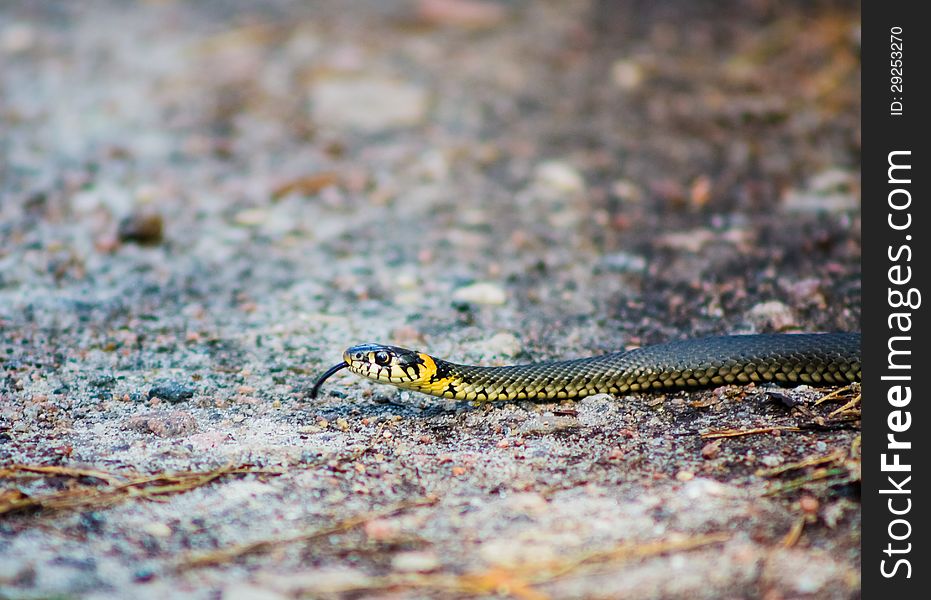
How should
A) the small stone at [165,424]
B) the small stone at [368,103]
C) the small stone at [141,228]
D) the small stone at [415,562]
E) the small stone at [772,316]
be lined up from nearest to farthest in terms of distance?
the small stone at [415,562] < the small stone at [165,424] < the small stone at [772,316] < the small stone at [141,228] < the small stone at [368,103]

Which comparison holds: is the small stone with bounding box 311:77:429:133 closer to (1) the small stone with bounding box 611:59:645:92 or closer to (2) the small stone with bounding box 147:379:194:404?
(1) the small stone with bounding box 611:59:645:92

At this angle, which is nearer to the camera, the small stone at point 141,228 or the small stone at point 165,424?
the small stone at point 165,424

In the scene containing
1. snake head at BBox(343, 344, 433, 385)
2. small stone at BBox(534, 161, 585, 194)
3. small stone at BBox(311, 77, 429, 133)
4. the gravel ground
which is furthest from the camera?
small stone at BBox(311, 77, 429, 133)

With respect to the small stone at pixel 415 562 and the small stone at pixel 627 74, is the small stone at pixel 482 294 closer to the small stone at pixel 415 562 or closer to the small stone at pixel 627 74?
the small stone at pixel 415 562

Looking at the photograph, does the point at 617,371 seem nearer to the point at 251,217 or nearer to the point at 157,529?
the point at 157,529

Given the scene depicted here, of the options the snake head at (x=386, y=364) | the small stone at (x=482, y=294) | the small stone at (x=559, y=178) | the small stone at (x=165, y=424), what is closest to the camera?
the small stone at (x=165, y=424)

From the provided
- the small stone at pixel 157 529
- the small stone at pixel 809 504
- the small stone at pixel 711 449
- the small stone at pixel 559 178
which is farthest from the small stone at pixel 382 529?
the small stone at pixel 559 178

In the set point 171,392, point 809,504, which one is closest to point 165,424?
point 171,392

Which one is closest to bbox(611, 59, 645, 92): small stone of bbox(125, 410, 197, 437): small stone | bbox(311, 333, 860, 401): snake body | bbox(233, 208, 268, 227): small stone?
bbox(233, 208, 268, 227): small stone
